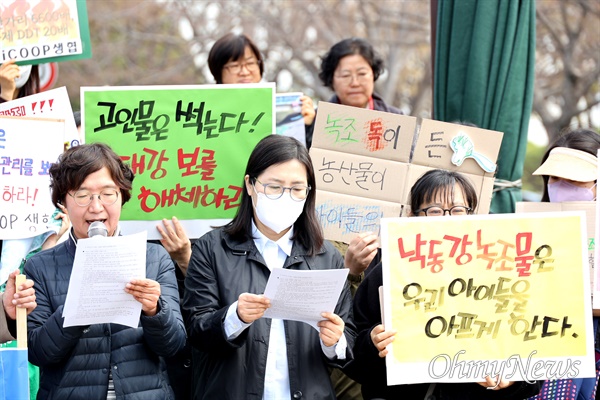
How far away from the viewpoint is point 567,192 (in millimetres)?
5297

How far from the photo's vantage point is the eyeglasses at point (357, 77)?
6.65 meters

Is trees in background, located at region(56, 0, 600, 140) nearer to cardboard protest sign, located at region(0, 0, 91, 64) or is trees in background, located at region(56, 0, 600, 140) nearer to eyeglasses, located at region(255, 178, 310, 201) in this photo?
cardboard protest sign, located at region(0, 0, 91, 64)

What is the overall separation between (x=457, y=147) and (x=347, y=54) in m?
1.47

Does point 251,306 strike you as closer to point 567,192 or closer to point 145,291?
point 145,291

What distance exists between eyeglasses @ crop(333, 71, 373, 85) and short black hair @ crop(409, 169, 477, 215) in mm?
1985

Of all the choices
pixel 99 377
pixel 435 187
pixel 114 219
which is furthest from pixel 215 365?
pixel 435 187

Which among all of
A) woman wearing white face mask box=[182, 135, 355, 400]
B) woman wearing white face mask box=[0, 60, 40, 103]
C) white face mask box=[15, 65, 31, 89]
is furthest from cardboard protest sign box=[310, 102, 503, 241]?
white face mask box=[15, 65, 31, 89]

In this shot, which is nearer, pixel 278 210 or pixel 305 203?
pixel 278 210

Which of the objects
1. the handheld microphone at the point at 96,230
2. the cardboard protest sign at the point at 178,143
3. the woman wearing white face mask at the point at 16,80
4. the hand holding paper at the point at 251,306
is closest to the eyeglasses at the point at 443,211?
the hand holding paper at the point at 251,306

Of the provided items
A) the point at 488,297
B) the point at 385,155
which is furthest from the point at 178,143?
the point at 488,297

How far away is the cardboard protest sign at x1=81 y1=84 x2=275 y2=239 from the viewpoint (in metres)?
5.58

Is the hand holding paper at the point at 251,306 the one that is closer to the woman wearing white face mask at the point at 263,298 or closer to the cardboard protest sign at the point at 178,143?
the woman wearing white face mask at the point at 263,298

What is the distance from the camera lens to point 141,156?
5.60 meters

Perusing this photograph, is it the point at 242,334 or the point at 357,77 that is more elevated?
the point at 357,77
